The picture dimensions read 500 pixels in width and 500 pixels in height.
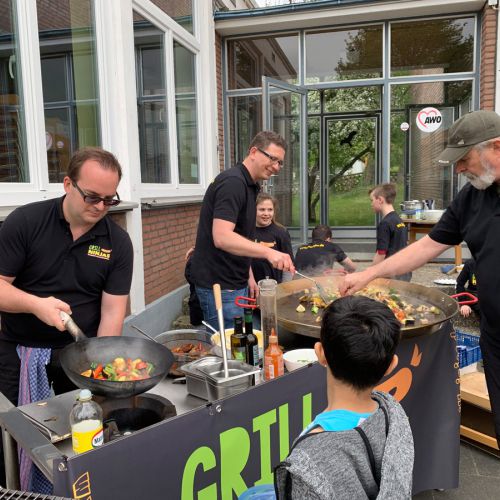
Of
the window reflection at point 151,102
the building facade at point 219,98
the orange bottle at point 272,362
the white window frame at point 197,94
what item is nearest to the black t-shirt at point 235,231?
the orange bottle at point 272,362

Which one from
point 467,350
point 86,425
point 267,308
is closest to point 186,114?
point 467,350

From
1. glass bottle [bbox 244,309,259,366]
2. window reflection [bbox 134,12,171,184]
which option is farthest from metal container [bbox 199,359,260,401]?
window reflection [bbox 134,12,171,184]

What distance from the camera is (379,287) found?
3.72 metres

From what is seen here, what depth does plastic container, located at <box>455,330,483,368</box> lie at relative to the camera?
13.3 ft

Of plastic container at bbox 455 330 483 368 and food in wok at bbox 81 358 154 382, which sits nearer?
food in wok at bbox 81 358 154 382

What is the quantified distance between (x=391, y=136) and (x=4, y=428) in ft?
28.9

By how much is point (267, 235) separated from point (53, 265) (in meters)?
2.53

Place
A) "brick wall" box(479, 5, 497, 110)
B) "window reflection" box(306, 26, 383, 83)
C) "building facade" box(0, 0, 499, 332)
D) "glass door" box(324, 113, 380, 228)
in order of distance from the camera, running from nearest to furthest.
Result: "building facade" box(0, 0, 499, 332) < "brick wall" box(479, 5, 497, 110) < "window reflection" box(306, 26, 383, 83) < "glass door" box(324, 113, 380, 228)

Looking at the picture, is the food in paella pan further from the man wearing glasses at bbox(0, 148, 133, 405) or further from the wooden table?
the wooden table

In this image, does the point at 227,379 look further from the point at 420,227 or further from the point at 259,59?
the point at 259,59

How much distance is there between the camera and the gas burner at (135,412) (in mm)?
1840

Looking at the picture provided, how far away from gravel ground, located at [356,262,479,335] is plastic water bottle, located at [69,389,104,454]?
193 inches

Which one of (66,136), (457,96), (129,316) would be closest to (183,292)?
(129,316)

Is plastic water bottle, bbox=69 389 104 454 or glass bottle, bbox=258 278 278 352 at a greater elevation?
glass bottle, bbox=258 278 278 352
